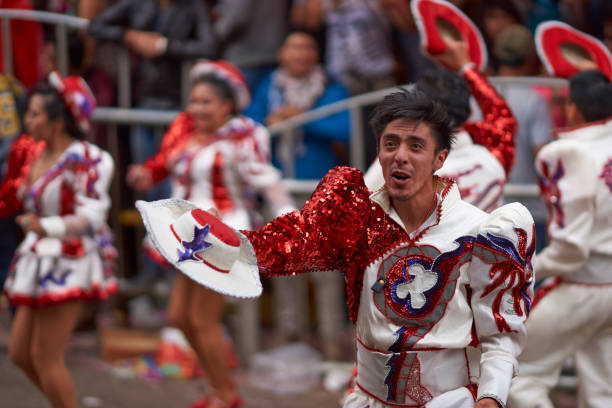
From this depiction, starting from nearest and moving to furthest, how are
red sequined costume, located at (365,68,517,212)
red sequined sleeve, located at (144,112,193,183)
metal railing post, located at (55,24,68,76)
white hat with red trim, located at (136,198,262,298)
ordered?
white hat with red trim, located at (136,198,262,298), red sequined costume, located at (365,68,517,212), red sequined sleeve, located at (144,112,193,183), metal railing post, located at (55,24,68,76)

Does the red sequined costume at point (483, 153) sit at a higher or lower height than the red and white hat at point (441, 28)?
lower

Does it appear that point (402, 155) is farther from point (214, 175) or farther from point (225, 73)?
point (225, 73)

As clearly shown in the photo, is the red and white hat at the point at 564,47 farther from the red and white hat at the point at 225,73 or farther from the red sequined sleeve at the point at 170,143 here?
the red sequined sleeve at the point at 170,143

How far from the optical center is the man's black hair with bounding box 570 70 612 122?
14.9 feet

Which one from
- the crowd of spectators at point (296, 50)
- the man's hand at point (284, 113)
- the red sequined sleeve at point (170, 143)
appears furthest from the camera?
the man's hand at point (284, 113)

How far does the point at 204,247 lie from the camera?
2930mm

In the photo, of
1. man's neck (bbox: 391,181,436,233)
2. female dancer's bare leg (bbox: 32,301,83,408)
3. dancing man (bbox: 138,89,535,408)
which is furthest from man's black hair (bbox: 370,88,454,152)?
female dancer's bare leg (bbox: 32,301,83,408)

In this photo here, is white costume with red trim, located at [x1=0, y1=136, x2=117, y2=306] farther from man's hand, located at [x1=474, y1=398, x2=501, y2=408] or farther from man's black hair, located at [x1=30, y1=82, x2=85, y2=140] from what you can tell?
man's hand, located at [x1=474, y1=398, x2=501, y2=408]

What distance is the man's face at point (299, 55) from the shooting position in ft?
23.1

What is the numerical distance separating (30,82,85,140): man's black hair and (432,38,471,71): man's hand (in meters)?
1.98

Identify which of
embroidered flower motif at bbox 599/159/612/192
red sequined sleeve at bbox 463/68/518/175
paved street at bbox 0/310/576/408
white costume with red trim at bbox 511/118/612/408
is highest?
red sequined sleeve at bbox 463/68/518/175

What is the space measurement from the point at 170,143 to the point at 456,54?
2216mm

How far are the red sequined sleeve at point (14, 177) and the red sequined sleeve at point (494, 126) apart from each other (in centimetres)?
243

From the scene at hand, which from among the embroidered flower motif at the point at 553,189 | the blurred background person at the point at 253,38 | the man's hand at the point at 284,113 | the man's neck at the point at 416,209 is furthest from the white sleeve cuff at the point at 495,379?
the blurred background person at the point at 253,38
